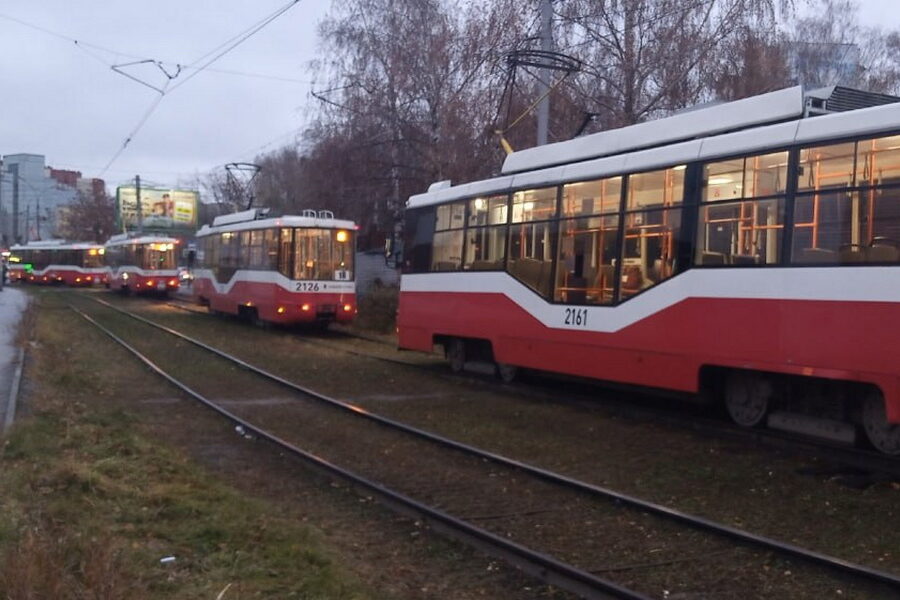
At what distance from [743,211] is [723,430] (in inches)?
94.8

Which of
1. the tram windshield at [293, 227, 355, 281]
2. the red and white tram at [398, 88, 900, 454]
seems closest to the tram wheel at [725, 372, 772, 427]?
the red and white tram at [398, 88, 900, 454]

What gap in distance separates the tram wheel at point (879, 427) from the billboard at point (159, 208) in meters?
72.5

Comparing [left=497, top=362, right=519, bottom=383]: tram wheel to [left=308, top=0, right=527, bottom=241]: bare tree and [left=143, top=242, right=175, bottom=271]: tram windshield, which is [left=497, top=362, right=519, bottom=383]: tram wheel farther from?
[left=143, top=242, right=175, bottom=271]: tram windshield

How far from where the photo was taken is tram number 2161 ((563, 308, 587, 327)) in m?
12.7

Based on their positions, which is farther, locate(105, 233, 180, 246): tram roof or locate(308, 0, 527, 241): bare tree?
locate(105, 233, 180, 246): tram roof

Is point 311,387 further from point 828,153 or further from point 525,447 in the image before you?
point 828,153

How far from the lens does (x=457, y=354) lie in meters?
16.8

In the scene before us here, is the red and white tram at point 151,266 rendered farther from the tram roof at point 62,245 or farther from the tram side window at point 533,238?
the tram side window at point 533,238

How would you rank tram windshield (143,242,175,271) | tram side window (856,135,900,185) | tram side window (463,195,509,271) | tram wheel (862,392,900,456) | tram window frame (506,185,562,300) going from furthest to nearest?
tram windshield (143,242,175,271) → tram side window (463,195,509,271) → tram window frame (506,185,562,300) → tram wheel (862,392,900,456) → tram side window (856,135,900,185)

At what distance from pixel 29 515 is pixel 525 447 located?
5.17 m

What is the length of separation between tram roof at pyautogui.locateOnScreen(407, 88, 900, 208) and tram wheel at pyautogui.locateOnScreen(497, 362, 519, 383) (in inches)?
108

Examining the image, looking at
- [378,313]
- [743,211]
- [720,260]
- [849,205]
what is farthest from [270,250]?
[849,205]

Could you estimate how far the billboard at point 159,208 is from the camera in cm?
7769

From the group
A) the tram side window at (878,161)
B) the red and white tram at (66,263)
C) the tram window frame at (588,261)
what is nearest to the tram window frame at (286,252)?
the tram window frame at (588,261)
